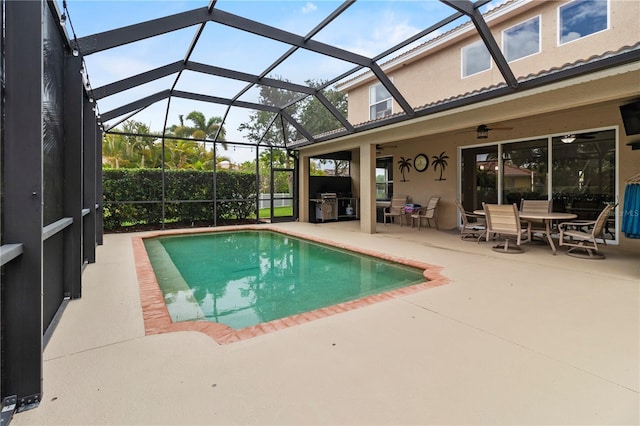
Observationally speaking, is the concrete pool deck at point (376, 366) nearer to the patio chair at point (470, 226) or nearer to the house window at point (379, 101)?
the patio chair at point (470, 226)

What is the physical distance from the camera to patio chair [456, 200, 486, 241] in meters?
7.56

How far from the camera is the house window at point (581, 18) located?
273 inches

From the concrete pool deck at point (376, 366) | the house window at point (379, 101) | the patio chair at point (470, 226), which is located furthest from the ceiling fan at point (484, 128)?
the concrete pool deck at point (376, 366)

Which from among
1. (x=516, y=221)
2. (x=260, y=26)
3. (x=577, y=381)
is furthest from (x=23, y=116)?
(x=516, y=221)

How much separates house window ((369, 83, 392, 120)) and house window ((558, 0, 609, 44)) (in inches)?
196

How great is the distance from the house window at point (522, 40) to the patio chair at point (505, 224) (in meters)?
4.82

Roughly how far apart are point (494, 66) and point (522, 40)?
83 centimetres

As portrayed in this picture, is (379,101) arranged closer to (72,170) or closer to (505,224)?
(505,224)

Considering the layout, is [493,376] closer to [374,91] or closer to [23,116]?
[23,116]

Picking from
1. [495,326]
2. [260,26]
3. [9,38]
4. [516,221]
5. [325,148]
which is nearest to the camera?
[9,38]

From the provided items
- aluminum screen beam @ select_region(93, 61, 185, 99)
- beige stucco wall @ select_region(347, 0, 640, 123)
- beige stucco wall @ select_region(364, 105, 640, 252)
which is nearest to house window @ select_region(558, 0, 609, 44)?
beige stucco wall @ select_region(347, 0, 640, 123)

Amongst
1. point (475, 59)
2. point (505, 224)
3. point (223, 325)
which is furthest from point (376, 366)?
point (475, 59)

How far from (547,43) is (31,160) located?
33.7 ft

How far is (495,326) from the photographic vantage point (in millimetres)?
2750
